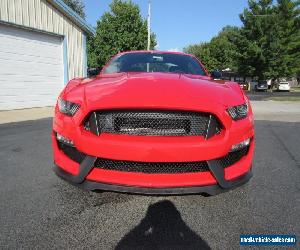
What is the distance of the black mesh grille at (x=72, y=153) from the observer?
2670mm

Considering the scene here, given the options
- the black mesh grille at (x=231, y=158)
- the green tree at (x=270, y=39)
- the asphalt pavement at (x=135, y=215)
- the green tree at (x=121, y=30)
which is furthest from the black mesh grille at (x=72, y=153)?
the green tree at (x=270, y=39)

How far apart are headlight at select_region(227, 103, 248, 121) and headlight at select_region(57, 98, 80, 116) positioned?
132 centimetres

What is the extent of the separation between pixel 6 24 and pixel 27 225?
1000 centimetres

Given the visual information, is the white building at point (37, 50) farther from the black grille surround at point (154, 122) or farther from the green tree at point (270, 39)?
the green tree at point (270, 39)

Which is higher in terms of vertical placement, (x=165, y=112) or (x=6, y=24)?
(x=6, y=24)

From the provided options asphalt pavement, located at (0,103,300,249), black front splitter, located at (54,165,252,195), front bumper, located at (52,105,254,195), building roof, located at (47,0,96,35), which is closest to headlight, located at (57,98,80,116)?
front bumper, located at (52,105,254,195)

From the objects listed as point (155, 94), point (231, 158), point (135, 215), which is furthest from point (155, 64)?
point (135, 215)

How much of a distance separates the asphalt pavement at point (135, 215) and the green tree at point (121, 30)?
3279cm

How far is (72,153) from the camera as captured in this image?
2748mm

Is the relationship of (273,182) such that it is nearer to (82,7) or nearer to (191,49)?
(82,7)

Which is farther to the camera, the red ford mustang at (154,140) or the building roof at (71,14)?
the building roof at (71,14)

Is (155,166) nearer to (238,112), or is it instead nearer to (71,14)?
(238,112)

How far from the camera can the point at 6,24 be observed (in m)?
10.9

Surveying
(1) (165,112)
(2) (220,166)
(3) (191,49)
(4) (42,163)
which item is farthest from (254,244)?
(3) (191,49)
